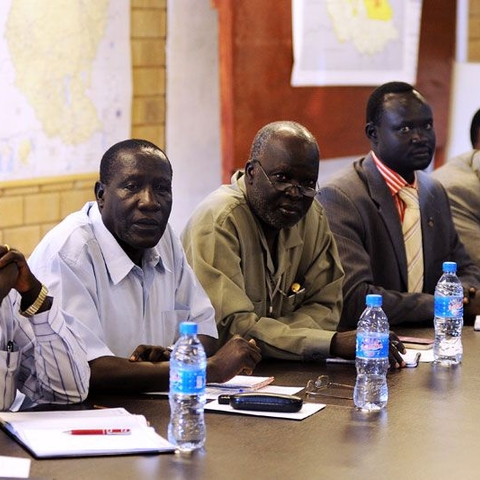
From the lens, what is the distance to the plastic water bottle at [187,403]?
2.44 metres

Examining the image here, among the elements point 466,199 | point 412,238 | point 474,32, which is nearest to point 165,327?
point 412,238

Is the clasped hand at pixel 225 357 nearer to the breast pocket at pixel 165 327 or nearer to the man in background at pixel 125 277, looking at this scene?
the man in background at pixel 125 277

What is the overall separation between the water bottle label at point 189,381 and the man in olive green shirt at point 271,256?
951mm

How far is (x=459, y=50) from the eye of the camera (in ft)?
22.9

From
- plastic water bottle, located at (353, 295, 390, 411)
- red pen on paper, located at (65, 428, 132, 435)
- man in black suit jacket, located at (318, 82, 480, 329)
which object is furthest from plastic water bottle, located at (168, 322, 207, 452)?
man in black suit jacket, located at (318, 82, 480, 329)

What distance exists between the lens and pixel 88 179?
446 centimetres

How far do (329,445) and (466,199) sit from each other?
2890mm

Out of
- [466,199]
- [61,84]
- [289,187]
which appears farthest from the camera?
[466,199]

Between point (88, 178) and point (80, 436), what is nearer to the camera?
point (80, 436)

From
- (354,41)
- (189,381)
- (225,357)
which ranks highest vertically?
(354,41)

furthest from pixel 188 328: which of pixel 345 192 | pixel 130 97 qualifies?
pixel 130 97

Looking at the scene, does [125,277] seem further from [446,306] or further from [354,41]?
[354,41]

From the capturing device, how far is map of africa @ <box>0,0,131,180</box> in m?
4.05

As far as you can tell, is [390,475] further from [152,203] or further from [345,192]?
[345,192]
